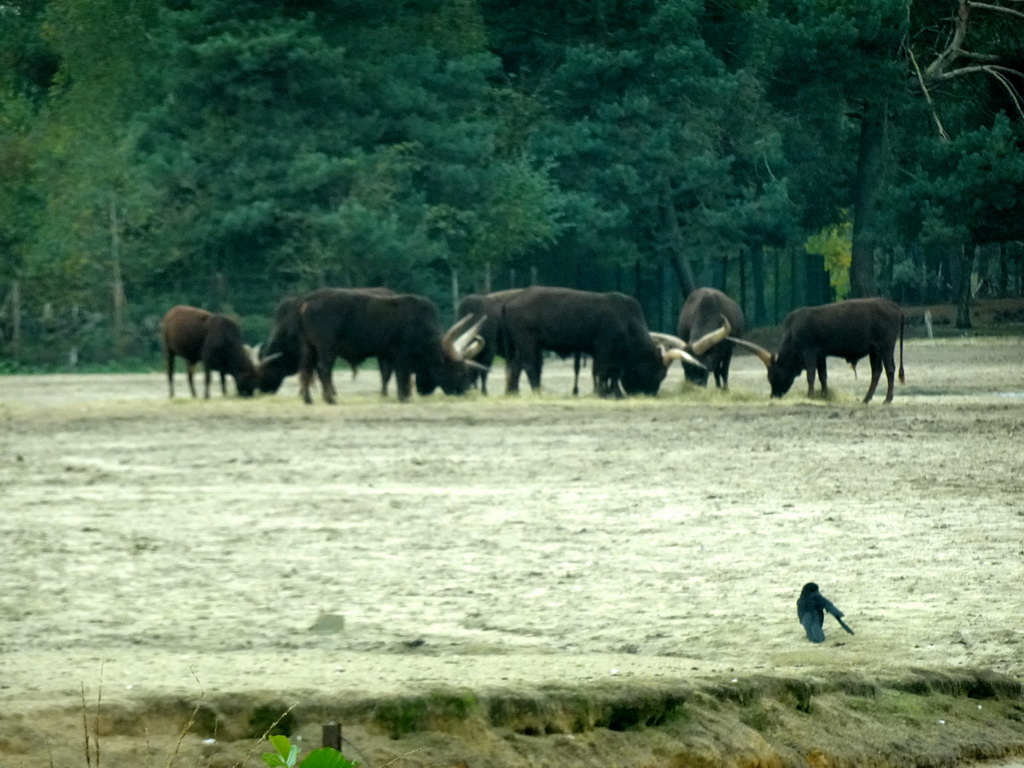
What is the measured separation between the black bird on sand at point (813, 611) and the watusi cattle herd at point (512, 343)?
1714 centimetres

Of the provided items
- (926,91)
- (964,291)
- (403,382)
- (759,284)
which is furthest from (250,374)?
(759,284)

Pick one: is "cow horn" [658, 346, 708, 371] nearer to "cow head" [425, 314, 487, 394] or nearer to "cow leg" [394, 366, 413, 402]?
"cow head" [425, 314, 487, 394]

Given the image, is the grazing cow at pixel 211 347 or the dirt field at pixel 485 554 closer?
the dirt field at pixel 485 554

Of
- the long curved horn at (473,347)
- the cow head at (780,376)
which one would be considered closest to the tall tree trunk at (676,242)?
the long curved horn at (473,347)

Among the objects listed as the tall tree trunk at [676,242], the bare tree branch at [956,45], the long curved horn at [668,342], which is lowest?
the long curved horn at [668,342]

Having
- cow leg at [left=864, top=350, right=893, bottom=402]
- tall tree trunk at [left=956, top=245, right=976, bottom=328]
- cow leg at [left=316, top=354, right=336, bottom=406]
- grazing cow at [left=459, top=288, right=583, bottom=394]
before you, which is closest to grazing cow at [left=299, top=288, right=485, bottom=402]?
cow leg at [left=316, top=354, right=336, bottom=406]

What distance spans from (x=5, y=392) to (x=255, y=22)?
1419cm

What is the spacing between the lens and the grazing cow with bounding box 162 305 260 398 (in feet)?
91.7

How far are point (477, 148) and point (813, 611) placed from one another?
37242 millimetres

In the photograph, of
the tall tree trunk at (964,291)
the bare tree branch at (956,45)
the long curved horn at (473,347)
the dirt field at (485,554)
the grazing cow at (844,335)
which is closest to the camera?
the dirt field at (485,554)

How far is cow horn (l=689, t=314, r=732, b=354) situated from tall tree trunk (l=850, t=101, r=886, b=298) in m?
20.6

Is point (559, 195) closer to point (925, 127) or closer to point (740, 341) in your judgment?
point (925, 127)

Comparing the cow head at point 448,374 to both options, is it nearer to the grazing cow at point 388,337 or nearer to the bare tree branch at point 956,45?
the grazing cow at point 388,337

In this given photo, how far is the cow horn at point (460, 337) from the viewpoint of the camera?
27203 mm
